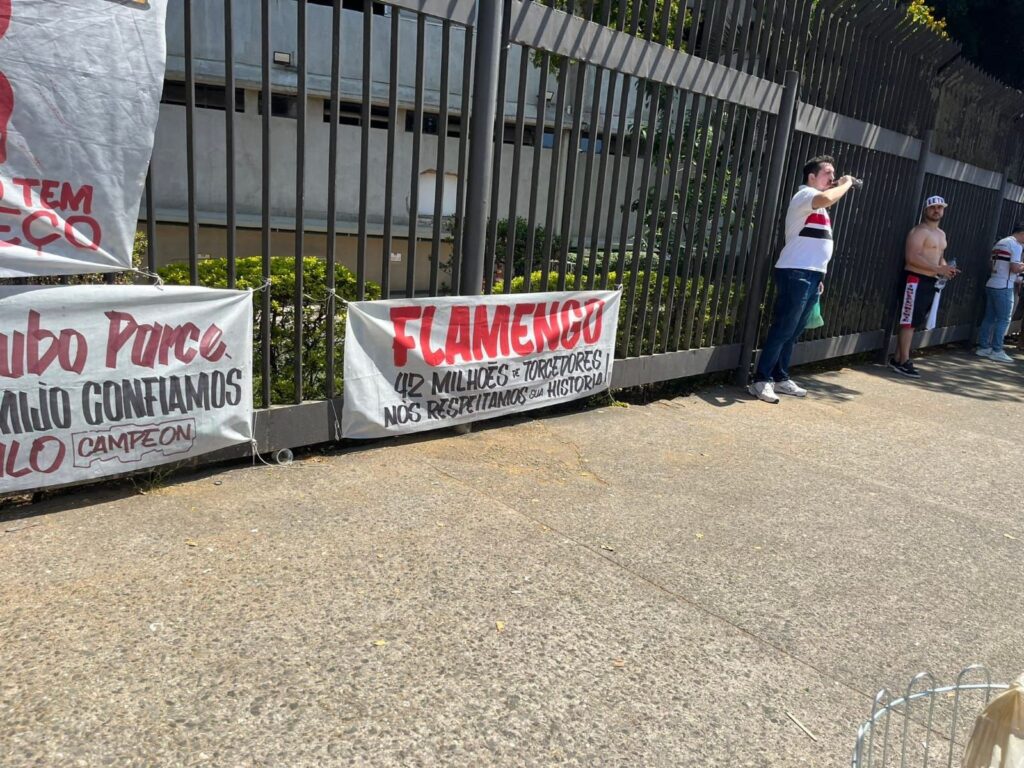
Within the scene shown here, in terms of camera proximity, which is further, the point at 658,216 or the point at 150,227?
the point at 658,216

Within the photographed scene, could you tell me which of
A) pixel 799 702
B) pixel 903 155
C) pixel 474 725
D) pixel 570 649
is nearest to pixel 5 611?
pixel 474 725

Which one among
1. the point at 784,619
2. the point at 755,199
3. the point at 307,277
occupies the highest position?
the point at 755,199

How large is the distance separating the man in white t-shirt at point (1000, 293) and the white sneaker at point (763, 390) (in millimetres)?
5427

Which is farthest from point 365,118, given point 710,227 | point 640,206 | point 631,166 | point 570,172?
point 710,227

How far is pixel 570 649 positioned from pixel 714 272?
4.87 m

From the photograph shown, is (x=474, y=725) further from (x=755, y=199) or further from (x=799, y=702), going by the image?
(x=755, y=199)

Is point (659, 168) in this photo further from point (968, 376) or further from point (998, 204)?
point (998, 204)

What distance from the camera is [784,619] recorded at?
3.30 m

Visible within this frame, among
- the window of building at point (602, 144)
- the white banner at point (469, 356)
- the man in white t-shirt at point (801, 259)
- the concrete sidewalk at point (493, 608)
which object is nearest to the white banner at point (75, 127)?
the concrete sidewalk at point (493, 608)

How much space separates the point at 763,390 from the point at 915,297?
316 cm

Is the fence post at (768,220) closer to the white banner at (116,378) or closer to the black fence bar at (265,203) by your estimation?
the black fence bar at (265,203)

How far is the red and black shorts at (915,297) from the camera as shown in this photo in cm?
902

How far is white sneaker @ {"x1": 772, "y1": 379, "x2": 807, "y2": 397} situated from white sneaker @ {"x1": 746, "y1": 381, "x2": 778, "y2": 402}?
21 centimetres

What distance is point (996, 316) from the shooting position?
35.9 ft
